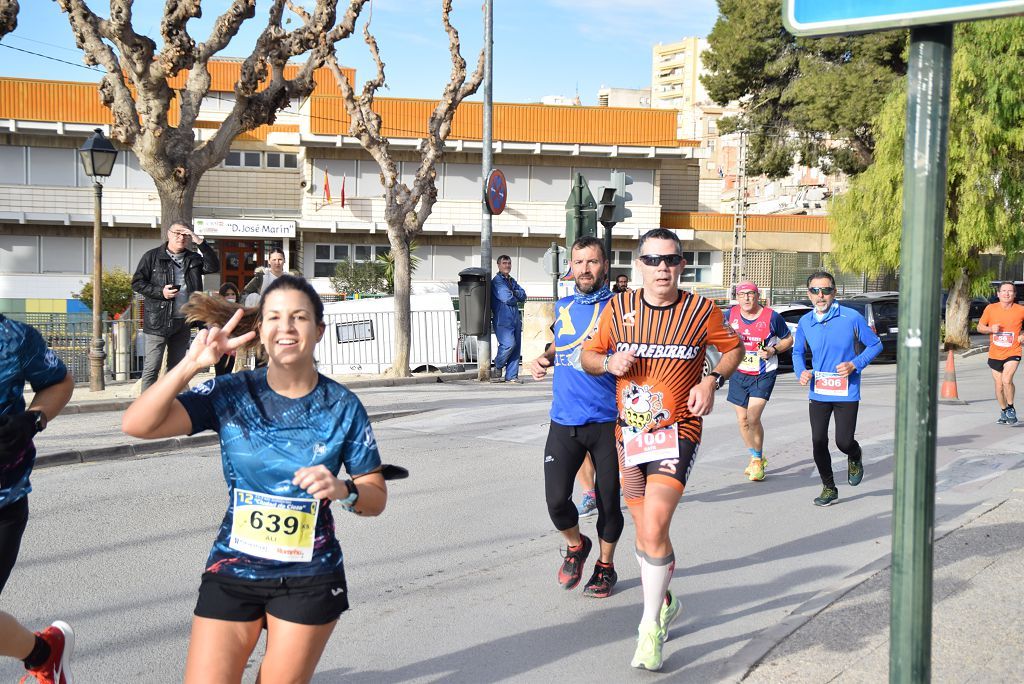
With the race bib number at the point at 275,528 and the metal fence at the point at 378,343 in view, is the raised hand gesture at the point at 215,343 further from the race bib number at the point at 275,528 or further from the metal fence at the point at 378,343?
the metal fence at the point at 378,343

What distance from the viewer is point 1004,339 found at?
551 inches

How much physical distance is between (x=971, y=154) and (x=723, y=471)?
836 inches

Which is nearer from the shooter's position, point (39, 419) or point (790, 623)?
point (39, 419)

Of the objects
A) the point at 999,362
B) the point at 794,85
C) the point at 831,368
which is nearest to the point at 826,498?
the point at 831,368

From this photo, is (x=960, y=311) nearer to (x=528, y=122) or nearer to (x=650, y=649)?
(x=528, y=122)

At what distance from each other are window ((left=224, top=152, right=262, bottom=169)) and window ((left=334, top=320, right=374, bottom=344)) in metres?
20.9

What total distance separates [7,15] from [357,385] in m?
7.12

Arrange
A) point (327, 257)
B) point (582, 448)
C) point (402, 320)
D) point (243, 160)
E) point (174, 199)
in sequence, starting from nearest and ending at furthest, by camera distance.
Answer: point (582, 448)
point (174, 199)
point (402, 320)
point (327, 257)
point (243, 160)

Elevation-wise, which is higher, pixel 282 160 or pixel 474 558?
pixel 282 160

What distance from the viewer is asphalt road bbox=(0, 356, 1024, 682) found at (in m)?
5.11

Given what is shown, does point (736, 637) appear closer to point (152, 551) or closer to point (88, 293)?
point (152, 551)

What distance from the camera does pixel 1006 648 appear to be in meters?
4.89

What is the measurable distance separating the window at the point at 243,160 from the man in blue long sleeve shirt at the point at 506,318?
979 inches

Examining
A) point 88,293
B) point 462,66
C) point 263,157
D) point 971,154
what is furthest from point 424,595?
point 263,157
